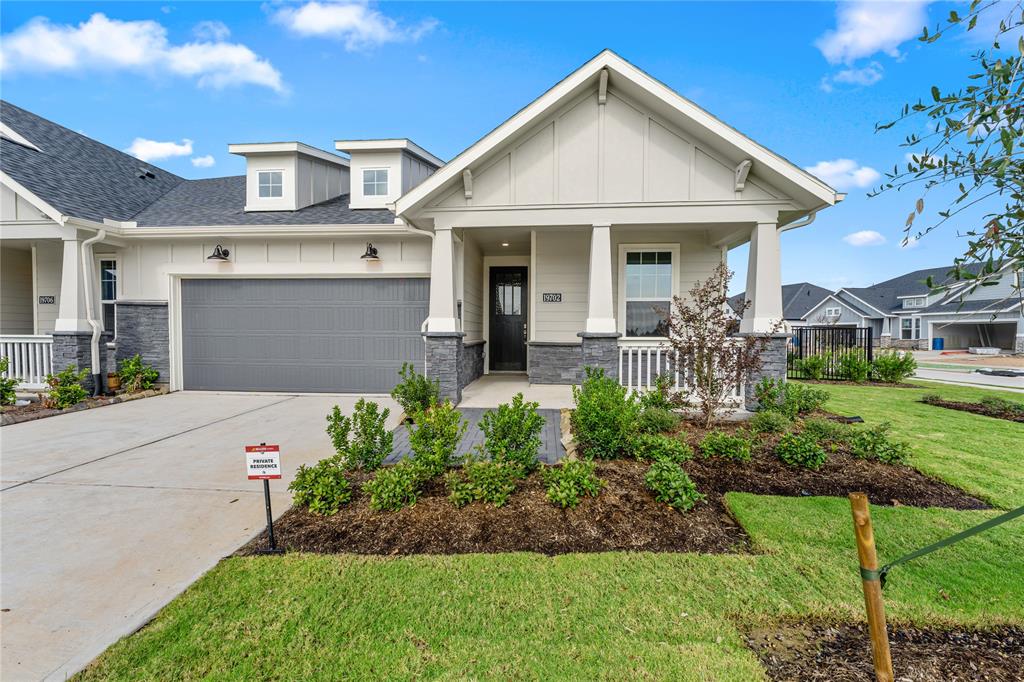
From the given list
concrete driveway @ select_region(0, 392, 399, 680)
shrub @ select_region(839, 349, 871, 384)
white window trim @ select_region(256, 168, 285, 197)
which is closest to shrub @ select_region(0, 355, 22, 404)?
concrete driveway @ select_region(0, 392, 399, 680)

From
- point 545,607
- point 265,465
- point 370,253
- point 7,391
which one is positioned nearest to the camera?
point 545,607

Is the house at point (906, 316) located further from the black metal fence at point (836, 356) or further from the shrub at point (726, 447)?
the shrub at point (726, 447)

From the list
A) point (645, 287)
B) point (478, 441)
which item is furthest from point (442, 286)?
point (645, 287)

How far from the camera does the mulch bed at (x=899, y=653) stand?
6.44 ft

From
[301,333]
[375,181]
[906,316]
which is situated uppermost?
[375,181]

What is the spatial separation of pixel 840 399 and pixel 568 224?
653 cm

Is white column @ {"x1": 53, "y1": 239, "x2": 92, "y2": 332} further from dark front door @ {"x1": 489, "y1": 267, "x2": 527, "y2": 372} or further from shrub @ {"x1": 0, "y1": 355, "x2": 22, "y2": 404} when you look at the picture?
dark front door @ {"x1": 489, "y1": 267, "x2": 527, "y2": 372}

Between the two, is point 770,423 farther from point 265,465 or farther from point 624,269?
point 265,465

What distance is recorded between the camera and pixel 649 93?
261 inches

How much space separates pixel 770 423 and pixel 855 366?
8.35m

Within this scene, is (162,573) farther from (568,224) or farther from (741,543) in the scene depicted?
(568,224)

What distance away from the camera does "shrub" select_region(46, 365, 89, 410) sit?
7.64 meters

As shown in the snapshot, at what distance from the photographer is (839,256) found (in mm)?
18578

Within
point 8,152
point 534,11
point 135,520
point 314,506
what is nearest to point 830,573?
point 314,506
